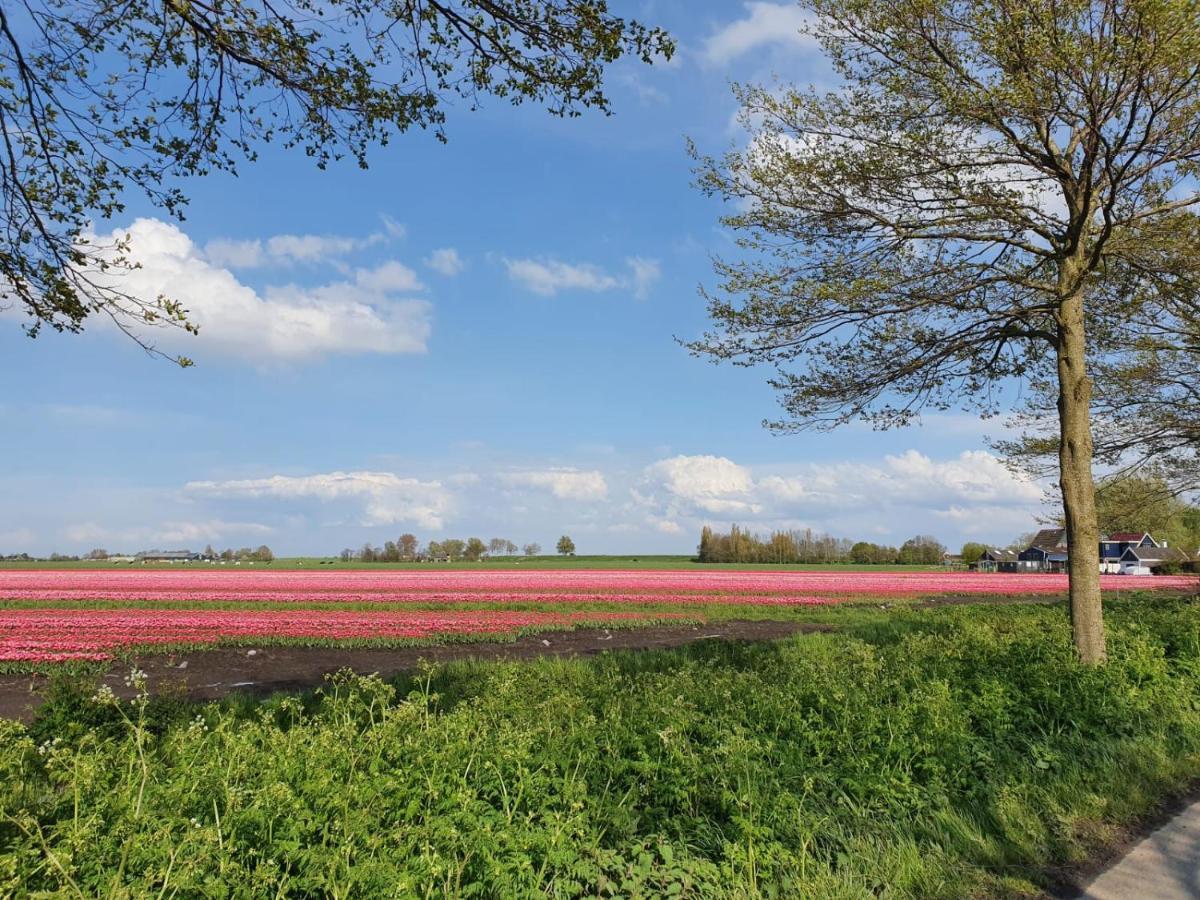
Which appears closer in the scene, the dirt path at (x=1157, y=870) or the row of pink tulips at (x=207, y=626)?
the dirt path at (x=1157, y=870)

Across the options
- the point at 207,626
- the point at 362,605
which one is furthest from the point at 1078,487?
the point at 362,605

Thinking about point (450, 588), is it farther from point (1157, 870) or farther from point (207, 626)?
point (1157, 870)

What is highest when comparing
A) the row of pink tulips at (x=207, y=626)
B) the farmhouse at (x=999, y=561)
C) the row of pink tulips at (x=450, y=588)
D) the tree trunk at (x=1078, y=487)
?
the tree trunk at (x=1078, y=487)

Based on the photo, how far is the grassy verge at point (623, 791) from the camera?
3410 mm

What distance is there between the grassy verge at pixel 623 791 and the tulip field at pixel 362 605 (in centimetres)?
1026

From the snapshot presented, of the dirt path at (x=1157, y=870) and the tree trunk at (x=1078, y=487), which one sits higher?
the tree trunk at (x=1078, y=487)

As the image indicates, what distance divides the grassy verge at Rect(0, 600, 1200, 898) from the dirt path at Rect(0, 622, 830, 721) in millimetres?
4681

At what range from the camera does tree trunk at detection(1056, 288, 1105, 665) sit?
8875mm

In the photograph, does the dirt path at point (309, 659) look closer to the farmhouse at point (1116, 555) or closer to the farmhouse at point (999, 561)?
the farmhouse at point (1116, 555)

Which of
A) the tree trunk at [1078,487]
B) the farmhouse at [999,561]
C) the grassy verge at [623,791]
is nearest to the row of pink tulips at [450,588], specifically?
the tree trunk at [1078,487]

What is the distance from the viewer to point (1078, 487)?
9.05 metres

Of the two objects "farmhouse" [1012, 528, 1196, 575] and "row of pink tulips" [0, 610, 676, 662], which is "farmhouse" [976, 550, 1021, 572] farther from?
"row of pink tulips" [0, 610, 676, 662]

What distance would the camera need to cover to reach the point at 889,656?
29.9ft

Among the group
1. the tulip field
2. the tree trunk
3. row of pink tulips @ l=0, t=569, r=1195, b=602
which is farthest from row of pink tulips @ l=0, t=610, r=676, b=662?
the tree trunk
